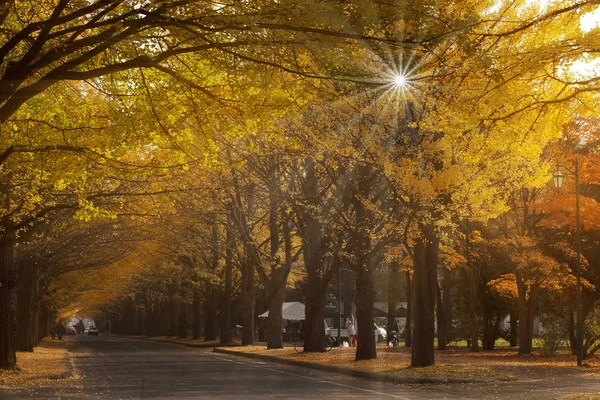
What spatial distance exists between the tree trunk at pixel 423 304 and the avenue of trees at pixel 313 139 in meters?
0.06

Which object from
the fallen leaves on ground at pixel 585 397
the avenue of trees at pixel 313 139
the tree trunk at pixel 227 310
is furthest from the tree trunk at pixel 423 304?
the tree trunk at pixel 227 310

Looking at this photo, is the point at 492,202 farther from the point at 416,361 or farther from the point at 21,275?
the point at 21,275

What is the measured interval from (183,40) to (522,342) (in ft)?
98.8

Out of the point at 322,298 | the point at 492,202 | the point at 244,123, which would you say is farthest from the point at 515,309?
the point at 244,123

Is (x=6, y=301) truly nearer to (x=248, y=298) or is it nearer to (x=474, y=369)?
(x=474, y=369)

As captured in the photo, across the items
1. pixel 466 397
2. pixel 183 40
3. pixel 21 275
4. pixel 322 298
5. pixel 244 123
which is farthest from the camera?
pixel 21 275

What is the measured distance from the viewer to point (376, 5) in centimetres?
1043

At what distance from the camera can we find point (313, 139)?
26.7 m

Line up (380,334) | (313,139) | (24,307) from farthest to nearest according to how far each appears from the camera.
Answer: (380,334), (24,307), (313,139)

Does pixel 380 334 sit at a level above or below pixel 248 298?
below

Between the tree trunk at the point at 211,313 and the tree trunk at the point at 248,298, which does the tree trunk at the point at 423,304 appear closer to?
the tree trunk at the point at 248,298

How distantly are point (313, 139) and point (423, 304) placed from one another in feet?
18.5

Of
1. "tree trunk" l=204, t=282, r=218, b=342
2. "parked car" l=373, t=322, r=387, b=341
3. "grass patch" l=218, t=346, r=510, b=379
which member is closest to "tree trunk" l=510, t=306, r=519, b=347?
"parked car" l=373, t=322, r=387, b=341

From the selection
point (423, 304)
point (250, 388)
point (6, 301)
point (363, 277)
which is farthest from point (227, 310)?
point (250, 388)
